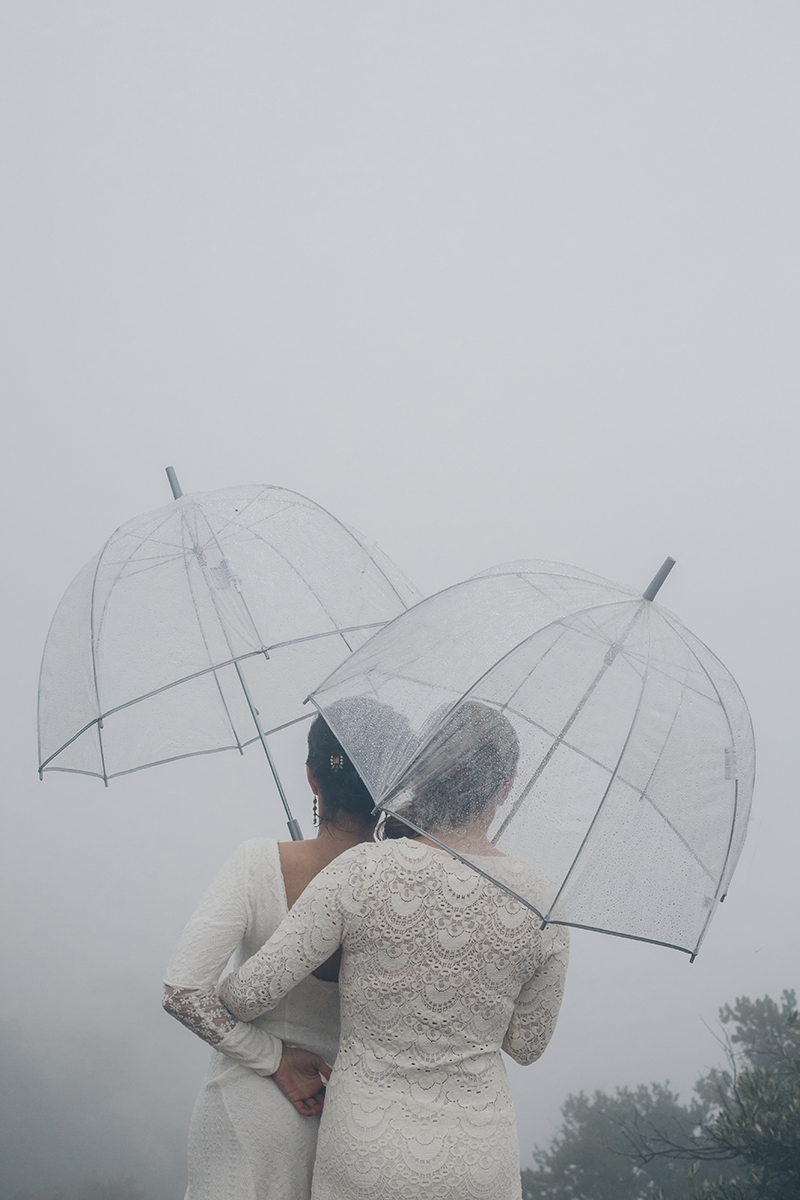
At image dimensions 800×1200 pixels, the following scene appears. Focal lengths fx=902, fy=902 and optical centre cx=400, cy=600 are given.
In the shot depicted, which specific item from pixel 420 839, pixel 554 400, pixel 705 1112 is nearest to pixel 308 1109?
pixel 420 839

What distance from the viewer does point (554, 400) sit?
12.8 feet

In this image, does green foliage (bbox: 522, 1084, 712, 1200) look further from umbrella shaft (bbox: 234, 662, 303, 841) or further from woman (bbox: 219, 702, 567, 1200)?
woman (bbox: 219, 702, 567, 1200)

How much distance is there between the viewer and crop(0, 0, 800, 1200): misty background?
12.4 ft

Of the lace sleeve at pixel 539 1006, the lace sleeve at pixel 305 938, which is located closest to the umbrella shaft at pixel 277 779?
the lace sleeve at pixel 305 938

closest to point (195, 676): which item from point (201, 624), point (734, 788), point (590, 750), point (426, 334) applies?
point (201, 624)

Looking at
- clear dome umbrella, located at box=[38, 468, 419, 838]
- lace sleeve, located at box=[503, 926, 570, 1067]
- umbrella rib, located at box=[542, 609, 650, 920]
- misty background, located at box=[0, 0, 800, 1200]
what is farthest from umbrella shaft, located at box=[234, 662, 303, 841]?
misty background, located at box=[0, 0, 800, 1200]

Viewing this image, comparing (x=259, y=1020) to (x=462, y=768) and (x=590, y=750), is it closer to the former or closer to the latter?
(x=462, y=768)

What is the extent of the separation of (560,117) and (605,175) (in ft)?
1.07

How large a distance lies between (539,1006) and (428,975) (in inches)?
7.6

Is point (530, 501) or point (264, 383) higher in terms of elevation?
point (264, 383)

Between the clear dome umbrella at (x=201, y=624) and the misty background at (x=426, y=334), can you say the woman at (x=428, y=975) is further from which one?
the misty background at (x=426, y=334)

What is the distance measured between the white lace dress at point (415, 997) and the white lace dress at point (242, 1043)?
6 cm

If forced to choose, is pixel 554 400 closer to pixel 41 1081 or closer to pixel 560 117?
pixel 560 117

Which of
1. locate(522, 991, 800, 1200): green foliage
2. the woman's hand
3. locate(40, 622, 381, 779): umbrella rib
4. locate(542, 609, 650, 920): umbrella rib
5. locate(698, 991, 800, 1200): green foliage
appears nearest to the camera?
locate(542, 609, 650, 920): umbrella rib
